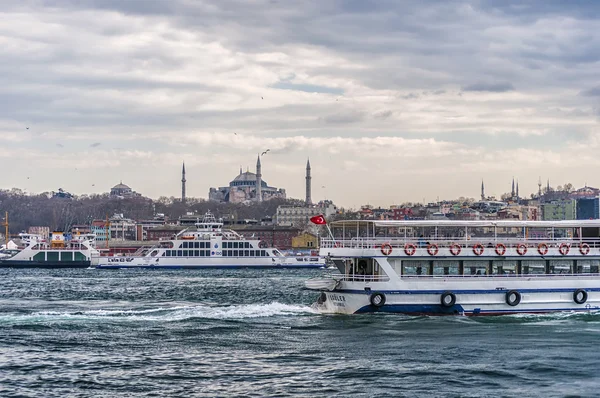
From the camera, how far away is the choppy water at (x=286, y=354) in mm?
27062

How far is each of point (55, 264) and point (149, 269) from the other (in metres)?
10.9

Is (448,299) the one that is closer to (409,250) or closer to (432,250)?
(432,250)

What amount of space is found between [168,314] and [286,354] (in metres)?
12.3

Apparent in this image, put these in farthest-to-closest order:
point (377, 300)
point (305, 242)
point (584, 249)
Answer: point (305, 242)
point (584, 249)
point (377, 300)

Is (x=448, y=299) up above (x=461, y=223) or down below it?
below

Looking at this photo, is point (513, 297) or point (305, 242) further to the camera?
point (305, 242)

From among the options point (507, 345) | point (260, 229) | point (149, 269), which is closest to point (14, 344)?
point (507, 345)

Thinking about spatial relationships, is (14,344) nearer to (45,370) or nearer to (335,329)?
(45,370)

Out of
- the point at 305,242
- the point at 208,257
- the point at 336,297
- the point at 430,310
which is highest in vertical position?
the point at 305,242

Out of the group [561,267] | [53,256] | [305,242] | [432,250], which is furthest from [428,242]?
[305,242]

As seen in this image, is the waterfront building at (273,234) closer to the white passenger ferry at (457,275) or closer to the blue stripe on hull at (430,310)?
the white passenger ferry at (457,275)

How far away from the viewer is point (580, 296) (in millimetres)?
40844

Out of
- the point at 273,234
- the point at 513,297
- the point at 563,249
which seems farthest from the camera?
the point at 273,234

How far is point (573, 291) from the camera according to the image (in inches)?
1608
